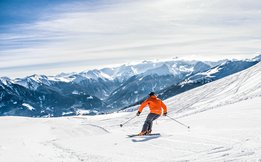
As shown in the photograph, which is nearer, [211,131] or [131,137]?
[211,131]

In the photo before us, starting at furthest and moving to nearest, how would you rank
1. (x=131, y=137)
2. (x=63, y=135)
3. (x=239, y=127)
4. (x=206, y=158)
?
(x=63, y=135) → (x=131, y=137) → (x=239, y=127) → (x=206, y=158)

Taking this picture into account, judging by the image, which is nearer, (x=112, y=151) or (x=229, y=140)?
(x=229, y=140)

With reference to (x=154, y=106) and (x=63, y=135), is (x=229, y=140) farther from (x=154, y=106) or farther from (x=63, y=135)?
(x=63, y=135)

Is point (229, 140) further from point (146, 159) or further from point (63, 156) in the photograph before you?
point (63, 156)

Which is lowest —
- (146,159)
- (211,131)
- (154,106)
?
(146,159)

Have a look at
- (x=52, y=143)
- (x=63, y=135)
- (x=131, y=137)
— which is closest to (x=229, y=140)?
(x=131, y=137)

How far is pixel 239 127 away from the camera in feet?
60.3

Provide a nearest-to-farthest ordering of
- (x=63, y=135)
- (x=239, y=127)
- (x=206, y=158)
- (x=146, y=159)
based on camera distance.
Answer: (x=206, y=158)
(x=146, y=159)
(x=239, y=127)
(x=63, y=135)

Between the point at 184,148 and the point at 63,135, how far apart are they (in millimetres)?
12933

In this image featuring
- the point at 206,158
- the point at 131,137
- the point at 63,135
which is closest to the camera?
the point at 206,158

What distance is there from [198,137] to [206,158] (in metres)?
4.42

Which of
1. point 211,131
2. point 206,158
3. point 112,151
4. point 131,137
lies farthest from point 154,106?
point 206,158

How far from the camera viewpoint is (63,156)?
16391mm

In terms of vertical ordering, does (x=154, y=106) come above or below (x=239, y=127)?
above
